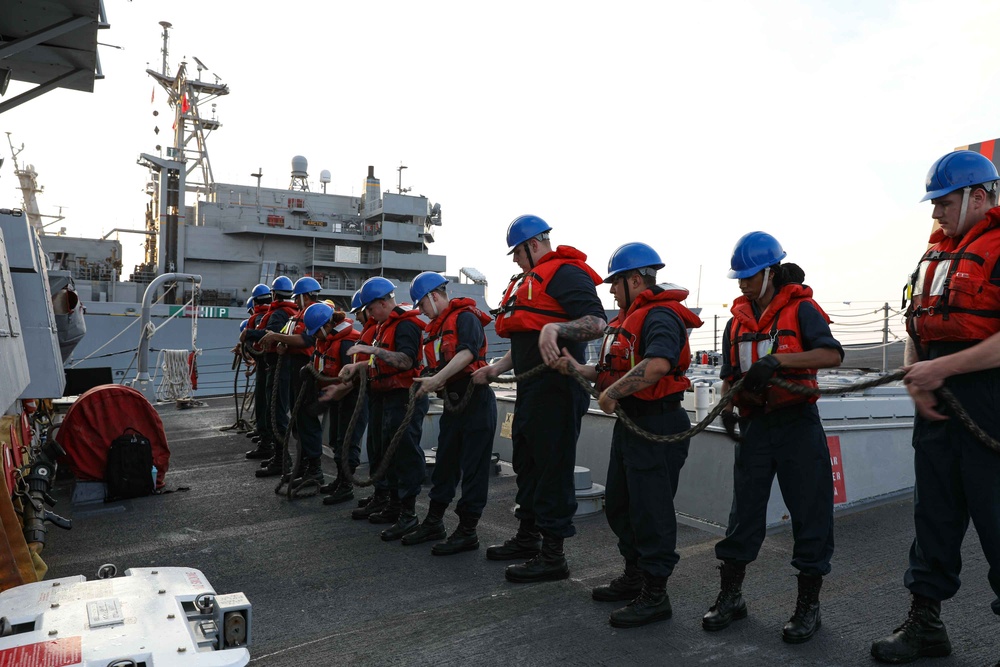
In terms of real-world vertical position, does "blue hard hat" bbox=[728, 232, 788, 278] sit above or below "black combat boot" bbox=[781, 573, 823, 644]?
above

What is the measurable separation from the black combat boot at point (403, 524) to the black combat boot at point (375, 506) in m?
0.40

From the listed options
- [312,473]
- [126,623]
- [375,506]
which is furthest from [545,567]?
[312,473]

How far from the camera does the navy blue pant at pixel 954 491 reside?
2.54 meters

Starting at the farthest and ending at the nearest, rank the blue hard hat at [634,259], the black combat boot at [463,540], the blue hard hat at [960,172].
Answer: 1. the black combat boot at [463,540]
2. the blue hard hat at [634,259]
3. the blue hard hat at [960,172]

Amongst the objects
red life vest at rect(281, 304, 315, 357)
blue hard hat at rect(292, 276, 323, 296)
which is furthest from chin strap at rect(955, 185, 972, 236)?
blue hard hat at rect(292, 276, 323, 296)

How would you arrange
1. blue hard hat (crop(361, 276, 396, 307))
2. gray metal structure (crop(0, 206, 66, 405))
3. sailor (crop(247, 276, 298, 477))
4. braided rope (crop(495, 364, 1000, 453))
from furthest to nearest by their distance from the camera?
sailor (crop(247, 276, 298, 477)) → gray metal structure (crop(0, 206, 66, 405)) → blue hard hat (crop(361, 276, 396, 307)) → braided rope (crop(495, 364, 1000, 453))

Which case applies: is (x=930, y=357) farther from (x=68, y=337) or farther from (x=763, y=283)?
(x=68, y=337)

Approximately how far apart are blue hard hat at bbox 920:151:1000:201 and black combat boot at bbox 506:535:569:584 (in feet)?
8.28

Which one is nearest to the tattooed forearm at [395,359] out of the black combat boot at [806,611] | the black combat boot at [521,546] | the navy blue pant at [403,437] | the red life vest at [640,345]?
the navy blue pant at [403,437]

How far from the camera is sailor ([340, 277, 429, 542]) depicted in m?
4.96

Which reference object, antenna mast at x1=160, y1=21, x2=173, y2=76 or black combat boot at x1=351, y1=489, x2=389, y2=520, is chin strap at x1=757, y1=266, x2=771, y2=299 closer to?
black combat boot at x1=351, y1=489, x2=389, y2=520

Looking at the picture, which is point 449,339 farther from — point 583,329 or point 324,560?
point 324,560

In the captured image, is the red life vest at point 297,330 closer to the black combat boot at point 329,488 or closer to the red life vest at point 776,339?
the black combat boot at point 329,488

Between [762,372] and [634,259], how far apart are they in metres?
0.89
